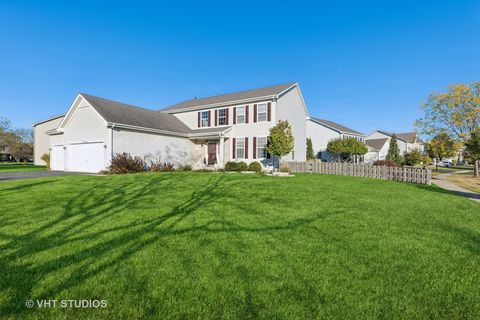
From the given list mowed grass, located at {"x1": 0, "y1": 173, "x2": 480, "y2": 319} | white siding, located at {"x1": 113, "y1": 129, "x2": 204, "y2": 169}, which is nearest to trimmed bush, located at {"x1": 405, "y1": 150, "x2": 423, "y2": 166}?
white siding, located at {"x1": 113, "y1": 129, "x2": 204, "y2": 169}

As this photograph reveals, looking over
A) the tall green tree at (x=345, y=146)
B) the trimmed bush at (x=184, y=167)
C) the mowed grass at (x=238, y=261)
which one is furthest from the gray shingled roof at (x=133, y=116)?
the tall green tree at (x=345, y=146)

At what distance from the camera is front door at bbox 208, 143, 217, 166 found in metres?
20.7

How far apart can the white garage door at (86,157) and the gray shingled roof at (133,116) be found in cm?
226

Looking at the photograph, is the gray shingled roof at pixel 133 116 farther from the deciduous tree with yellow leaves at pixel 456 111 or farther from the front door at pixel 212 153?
the deciduous tree with yellow leaves at pixel 456 111

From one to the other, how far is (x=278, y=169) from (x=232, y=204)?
39.1ft

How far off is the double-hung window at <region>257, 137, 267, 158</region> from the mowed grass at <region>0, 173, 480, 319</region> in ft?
40.5

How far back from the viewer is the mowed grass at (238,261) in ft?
7.74

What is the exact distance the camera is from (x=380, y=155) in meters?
39.5

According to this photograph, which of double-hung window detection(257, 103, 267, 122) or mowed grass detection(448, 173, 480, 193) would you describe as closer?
mowed grass detection(448, 173, 480, 193)

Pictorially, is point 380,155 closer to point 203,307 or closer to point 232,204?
point 232,204

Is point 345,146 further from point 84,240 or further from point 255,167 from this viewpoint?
point 84,240

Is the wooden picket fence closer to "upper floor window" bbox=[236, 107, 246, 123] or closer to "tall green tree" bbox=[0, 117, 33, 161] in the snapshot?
"upper floor window" bbox=[236, 107, 246, 123]

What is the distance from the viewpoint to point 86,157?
58.7 ft

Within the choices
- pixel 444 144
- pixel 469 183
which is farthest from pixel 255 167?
pixel 444 144
